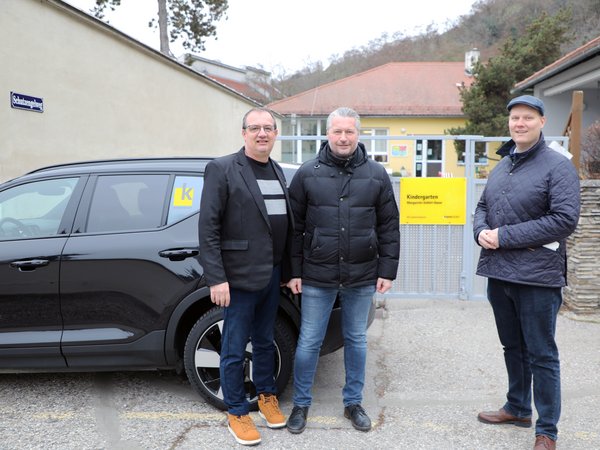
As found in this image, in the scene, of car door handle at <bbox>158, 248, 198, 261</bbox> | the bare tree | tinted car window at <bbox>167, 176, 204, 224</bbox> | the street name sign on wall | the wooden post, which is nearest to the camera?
car door handle at <bbox>158, 248, 198, 261</bbox>

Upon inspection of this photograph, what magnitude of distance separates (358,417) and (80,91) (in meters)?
7.32

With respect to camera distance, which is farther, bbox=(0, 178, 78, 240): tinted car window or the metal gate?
the metal gate

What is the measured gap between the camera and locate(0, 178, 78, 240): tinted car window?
3.53 m

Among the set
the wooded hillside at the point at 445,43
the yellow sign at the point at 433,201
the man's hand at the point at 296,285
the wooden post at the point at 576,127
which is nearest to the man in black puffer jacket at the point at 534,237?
the man's hand at the point at 296,285

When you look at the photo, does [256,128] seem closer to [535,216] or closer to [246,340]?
[246,340]

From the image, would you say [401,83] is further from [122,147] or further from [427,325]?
[427,325]

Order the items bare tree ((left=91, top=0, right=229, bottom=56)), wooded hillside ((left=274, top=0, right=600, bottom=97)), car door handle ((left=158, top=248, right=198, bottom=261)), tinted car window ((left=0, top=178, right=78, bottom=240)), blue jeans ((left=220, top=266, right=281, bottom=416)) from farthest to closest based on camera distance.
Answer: wooded hillside ((left=274, top=0, right=600, bottom=97)), bare tree ((left=91, top=0, right=229, bottom=56)), tinted car window ((left=0, top=178, right=78, bottom=240)), car door handle ((left=158, top=248, right=198, bottom=261)), blue jeans ((left=220, top=266, right=281, bottom=416))

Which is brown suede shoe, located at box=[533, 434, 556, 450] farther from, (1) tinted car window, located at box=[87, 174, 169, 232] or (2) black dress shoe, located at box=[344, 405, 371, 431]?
(1) tinted car window, located at box=[87, 174, 169, 232]

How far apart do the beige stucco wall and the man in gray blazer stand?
5085 mm

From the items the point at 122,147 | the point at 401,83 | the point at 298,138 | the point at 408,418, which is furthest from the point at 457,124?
the point at 408,418

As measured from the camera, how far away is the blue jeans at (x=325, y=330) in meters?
3.07

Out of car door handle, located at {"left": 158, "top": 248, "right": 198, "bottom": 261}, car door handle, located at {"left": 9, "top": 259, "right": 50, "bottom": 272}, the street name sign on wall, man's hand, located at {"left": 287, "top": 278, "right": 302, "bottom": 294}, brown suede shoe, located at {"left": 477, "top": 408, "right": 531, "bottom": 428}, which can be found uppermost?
the street name sign on wall

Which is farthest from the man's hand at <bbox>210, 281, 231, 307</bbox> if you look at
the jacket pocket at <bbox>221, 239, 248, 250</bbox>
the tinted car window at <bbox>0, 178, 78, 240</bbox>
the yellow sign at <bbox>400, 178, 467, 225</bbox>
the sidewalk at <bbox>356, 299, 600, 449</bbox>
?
the yellow sign at <bbox>400, 178, 467, 225</bbox>

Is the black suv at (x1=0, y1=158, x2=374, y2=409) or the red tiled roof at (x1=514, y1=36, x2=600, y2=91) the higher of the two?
the red tiled roof at (x1=514, y1=36, x2=600, y2=91)
